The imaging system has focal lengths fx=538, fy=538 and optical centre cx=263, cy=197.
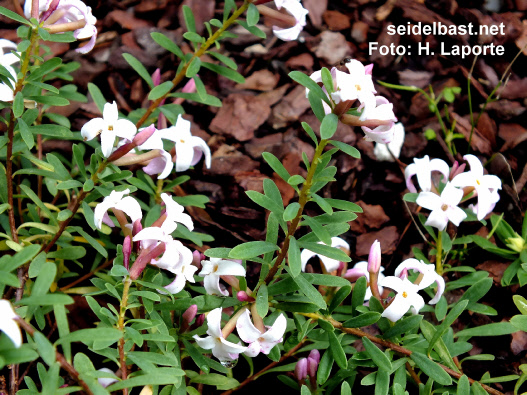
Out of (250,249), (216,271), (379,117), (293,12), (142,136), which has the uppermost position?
(293,12)

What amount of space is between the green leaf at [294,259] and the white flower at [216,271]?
0.53ft

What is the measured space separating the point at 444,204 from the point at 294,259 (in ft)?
2.29

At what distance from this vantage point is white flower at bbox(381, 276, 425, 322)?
1.54 meters

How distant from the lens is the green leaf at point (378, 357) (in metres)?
1.49

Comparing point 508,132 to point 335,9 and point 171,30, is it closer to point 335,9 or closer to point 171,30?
point 335,9

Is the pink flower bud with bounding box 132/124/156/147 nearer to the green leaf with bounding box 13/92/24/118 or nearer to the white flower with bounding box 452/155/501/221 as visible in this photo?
the green leaf with bounding box 13/92/24/118

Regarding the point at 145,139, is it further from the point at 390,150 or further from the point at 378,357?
the point at 390,150

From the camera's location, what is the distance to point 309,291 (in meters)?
1.47

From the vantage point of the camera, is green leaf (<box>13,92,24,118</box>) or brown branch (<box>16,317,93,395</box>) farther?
green leaf (<box>13,92,24,118</box>)

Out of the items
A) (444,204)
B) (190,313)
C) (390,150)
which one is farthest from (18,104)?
(390,150)

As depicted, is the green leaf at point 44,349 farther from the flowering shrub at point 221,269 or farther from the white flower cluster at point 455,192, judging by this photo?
the white flower cluster at point 455,192

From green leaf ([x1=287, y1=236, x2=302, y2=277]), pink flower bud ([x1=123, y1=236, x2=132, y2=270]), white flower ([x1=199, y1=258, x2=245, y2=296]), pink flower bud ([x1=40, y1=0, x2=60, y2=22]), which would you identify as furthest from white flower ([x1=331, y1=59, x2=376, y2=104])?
pink flower bud ([x1=40, y1=0, x2=60, y2=22])

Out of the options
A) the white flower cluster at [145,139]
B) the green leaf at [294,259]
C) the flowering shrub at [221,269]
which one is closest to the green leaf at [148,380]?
the flowering shrub at [221,269]

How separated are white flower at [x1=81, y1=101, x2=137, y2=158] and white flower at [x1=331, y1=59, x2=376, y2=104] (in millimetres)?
601
